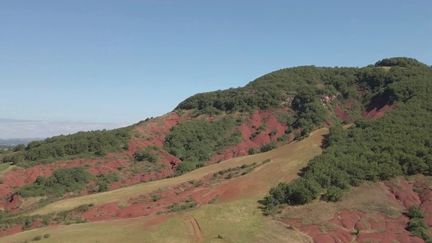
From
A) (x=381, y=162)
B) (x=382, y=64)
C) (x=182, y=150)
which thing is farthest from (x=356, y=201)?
(x=382, y=64)

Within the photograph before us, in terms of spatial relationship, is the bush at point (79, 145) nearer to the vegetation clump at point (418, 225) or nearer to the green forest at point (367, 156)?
the green forest at point (367, 156)

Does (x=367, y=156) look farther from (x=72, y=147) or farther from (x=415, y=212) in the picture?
(x=72, y=147)

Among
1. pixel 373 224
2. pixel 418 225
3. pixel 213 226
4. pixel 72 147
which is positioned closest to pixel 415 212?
pixel 418 225

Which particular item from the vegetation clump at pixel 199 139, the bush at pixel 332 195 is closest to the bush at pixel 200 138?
the vegetation clump at pixel 199 139

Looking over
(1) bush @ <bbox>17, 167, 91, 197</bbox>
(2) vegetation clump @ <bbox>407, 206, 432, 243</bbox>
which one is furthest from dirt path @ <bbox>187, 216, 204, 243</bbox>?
(1) bush @ <bbox>17, 167, 91, 197</bbox>

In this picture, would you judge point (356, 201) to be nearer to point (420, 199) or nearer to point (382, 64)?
point (420, 199)

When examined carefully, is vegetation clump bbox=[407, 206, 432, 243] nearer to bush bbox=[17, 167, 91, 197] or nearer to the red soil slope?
the red soil slope

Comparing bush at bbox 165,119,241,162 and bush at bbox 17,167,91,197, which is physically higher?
bush at bbox 165,119,241,162
